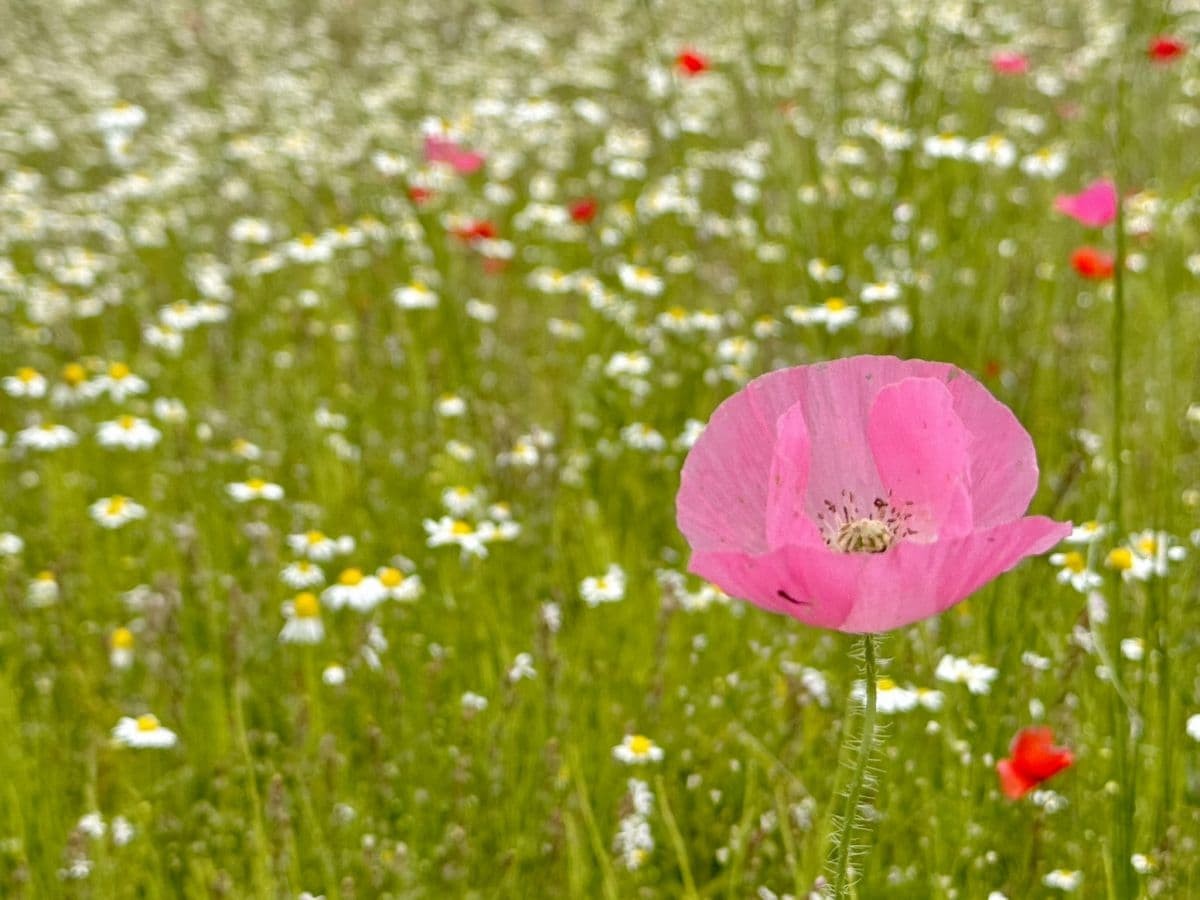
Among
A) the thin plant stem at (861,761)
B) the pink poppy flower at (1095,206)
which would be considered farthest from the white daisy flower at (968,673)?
the pink poppy flower at (1095,206)

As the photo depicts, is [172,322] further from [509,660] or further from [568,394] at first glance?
[509,660]

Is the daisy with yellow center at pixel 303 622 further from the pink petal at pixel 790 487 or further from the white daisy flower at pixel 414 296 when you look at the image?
the pink petal at pixel 790 487

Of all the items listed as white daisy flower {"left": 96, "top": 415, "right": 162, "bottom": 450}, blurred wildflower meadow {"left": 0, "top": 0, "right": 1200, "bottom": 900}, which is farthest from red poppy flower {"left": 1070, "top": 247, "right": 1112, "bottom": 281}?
white daisy flower {"left": 96, "top": 415, "right": 162, "bottom": 450}

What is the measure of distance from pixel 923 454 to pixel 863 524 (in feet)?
0.19

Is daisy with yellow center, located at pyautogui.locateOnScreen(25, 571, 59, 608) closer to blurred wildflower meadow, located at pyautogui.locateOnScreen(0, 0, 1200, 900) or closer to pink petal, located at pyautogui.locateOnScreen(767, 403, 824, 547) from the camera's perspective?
blurred wildflower meadow, located at pyautogui.locateOnScreen(0, 0, 1200, 900)

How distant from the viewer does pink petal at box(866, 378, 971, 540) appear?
2.55ft

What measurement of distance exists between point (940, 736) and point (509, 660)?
727mm

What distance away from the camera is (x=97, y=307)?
162 inches

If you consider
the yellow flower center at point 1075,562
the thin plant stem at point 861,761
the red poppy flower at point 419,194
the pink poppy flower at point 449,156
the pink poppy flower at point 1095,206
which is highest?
the thin plant stem at point 861,761

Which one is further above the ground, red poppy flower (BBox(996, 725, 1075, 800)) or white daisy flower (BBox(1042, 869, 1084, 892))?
red poppy flower (BBox(996, 725, 1075, 800))

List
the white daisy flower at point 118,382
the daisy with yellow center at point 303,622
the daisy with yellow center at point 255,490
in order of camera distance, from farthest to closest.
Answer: the white daisy flower at point 118,382, the daisy with yellow center at point 255,490, the daisy with yellow center at point 303,622

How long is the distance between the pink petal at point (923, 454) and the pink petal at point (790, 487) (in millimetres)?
76

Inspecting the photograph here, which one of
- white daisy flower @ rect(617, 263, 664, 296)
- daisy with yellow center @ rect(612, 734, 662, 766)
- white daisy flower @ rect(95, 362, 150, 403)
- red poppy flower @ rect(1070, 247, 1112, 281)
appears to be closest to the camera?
daisy with yellow center @ rect(612, 734, 662, 766)

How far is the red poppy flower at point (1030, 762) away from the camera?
4.55 ft
